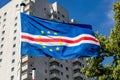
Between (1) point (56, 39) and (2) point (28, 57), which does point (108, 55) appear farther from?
(2) point (28, 57)

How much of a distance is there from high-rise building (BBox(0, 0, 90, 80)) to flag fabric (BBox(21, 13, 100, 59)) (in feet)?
173

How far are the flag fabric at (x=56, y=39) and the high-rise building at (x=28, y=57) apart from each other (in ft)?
173

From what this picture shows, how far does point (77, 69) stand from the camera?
89.1 m

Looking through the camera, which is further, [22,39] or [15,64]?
[15,64]

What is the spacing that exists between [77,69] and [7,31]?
19668 mm

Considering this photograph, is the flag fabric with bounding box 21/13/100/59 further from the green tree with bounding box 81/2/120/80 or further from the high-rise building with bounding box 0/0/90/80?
the high-rise building with bounding box 0/0/90/80

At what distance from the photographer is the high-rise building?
7831cm

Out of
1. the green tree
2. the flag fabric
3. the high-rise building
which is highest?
the high-rise building

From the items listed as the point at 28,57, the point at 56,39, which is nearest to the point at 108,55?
the point at 56,39

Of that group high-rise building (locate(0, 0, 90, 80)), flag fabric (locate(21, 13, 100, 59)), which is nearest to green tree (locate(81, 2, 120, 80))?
flag fabric (locate(21, 13, 100, 59))

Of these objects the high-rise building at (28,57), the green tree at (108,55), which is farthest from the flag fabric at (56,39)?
the high-rise building at (28,57)

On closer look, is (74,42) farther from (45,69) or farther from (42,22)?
(45,69)

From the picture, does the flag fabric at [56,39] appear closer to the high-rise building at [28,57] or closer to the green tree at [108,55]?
the green tree at [108,55]

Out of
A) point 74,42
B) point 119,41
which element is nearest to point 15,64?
point 119,41
